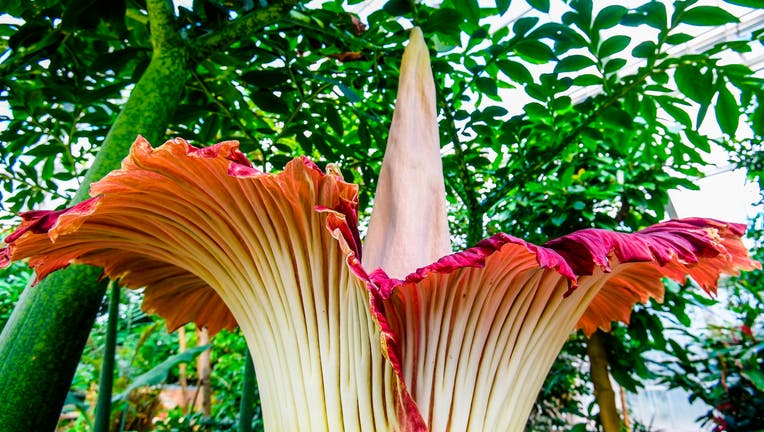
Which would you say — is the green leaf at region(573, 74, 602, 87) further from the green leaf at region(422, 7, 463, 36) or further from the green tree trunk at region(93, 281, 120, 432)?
the green tree trunk at region(93, 281, 120, 432)

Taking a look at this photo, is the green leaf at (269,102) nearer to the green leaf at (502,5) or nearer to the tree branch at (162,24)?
the tree branch at (162,24)

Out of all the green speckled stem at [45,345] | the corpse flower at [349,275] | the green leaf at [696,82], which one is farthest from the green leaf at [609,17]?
the green speckled stem at [45,345]

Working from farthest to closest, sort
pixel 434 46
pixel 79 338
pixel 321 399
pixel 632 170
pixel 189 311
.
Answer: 1. pixel 632 170
2. pixel 434 46
3. pixel 189 311
4. pixel 79 338
5. pixel 321 399

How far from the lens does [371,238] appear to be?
1.36 feet

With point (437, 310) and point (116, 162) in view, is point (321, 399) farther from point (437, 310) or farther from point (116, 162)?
point (116, 162)

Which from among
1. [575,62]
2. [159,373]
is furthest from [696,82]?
[159,373]

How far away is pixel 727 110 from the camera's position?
0.66 meters

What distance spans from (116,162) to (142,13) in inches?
13.3

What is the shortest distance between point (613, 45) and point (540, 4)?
0.14 metres

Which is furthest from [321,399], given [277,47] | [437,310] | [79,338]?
[277,47]

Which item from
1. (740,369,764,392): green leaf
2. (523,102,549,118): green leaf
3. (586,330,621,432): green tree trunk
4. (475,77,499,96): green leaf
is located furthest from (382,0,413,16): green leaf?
(740,369,764,392): green leaf

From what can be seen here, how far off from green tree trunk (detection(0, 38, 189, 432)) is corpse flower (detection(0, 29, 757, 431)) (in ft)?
0.17

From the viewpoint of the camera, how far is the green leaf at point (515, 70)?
28.8 inches

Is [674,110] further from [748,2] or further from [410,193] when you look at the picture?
[410,193]
